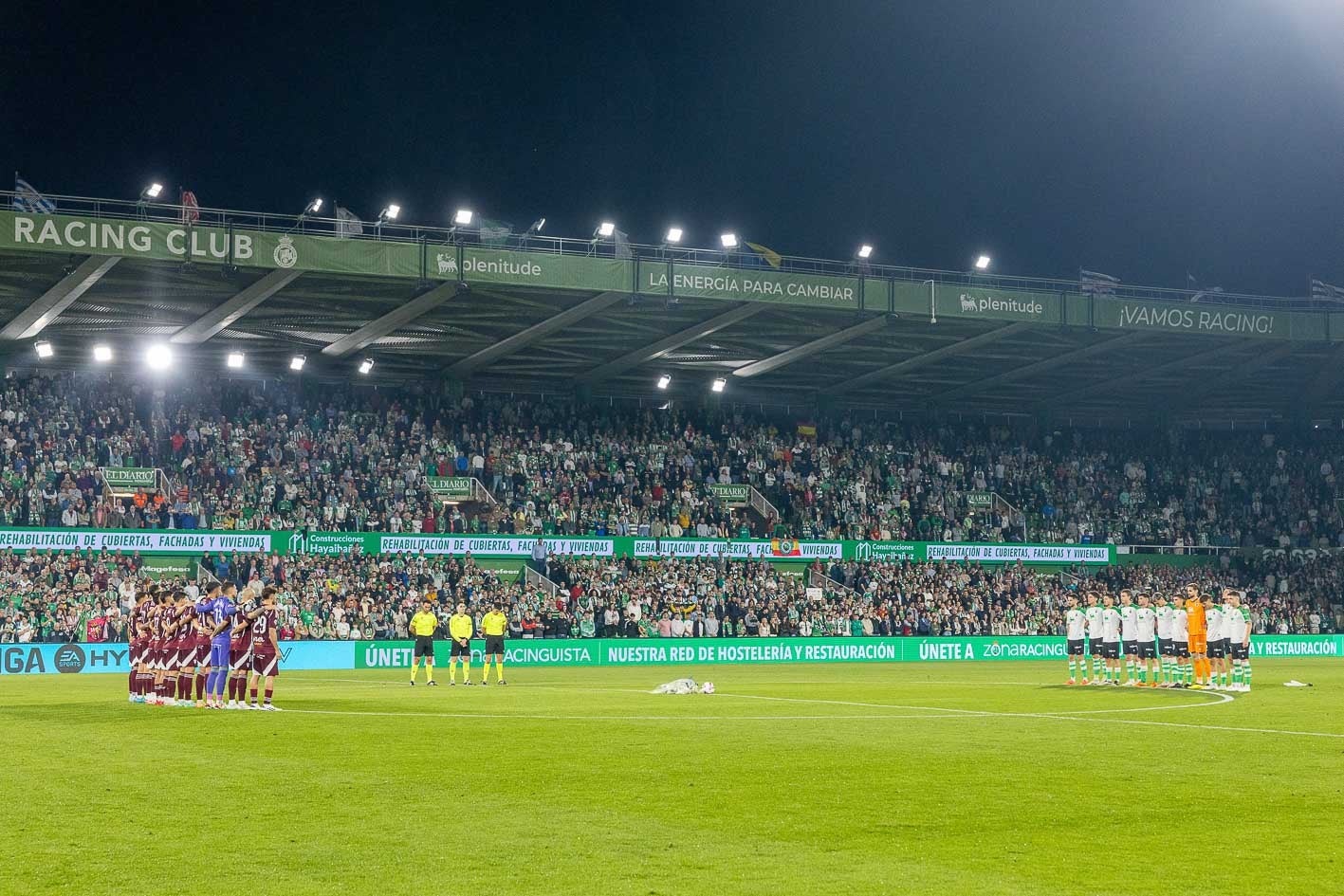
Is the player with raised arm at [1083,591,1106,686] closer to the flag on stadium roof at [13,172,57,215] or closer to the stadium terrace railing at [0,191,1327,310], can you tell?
the stadium terrace railing at [0,191,1327,310]

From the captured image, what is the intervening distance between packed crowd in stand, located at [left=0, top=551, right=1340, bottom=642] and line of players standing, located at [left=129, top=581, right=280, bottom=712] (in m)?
17.6

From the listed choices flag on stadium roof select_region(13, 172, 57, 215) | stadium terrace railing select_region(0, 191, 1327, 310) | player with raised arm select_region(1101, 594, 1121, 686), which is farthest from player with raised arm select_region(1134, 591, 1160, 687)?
flag on stadium roof select_region(13, 172, 57, 215)

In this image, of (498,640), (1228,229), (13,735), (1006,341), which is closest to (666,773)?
(13,735)

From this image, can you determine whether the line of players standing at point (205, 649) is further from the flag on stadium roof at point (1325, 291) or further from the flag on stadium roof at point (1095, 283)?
the flag on stadium roof at point (1325, 291)

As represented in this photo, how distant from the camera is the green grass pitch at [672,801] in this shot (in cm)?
975

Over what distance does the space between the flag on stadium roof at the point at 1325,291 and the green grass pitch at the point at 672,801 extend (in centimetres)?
3998

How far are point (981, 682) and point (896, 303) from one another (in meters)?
20.9

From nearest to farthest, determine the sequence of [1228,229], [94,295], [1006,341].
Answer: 1. [94,295]
2. [1006,341]
3. [1228,229]

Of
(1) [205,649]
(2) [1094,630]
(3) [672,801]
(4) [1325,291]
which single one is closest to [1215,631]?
(2) [1094,630]

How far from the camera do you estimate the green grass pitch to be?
975 cm

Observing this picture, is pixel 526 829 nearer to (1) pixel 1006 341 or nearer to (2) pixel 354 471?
(2) pixel 354 471

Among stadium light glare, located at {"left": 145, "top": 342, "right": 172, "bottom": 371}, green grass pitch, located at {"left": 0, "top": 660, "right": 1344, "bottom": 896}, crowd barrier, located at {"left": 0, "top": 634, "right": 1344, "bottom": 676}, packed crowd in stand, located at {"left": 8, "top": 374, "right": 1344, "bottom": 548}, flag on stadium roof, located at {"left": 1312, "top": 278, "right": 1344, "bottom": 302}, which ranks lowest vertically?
crowd barrier, located at {"left": 0, "top": 634, "right": 1344, "bottom": 676}

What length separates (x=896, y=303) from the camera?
53719 millimetres

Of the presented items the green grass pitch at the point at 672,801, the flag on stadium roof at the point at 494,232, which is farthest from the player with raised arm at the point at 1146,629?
the flag on stadium roof at the point at 494,232
